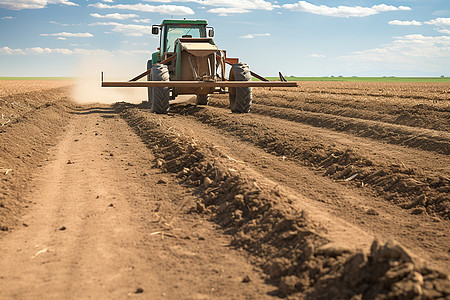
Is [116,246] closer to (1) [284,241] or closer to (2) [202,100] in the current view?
(1) [284,241]

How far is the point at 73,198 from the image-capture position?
6402 mm

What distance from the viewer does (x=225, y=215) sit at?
5676 mm

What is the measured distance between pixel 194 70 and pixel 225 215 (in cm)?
1005

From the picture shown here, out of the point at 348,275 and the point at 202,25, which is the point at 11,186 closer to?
the point at 348,275

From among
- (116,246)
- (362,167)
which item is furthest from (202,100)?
(116,246)

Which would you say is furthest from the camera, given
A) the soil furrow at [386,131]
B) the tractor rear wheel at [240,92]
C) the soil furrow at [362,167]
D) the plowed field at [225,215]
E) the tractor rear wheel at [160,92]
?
the tractor rear wheel at [240,92]

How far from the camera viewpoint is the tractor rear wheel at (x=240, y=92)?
1527cm

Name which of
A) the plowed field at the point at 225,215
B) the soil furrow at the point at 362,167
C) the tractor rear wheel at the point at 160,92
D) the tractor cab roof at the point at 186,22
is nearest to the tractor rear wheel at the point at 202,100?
the tractor cab roof at the point at 186,22

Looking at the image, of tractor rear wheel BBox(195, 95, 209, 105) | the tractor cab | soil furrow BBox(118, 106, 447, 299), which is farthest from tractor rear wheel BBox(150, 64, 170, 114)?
soil furrow BBox(118, 106, 447, 299)

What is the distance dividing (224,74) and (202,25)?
95.2 inches

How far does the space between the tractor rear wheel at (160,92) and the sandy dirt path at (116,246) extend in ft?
22.8

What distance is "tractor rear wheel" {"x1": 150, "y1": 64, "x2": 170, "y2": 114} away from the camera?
1439 cm

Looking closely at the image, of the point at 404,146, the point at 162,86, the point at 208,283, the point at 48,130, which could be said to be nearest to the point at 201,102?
the point at 162,86

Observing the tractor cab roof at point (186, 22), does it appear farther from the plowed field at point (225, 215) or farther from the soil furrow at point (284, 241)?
the soil furrow at point (284, 241)
